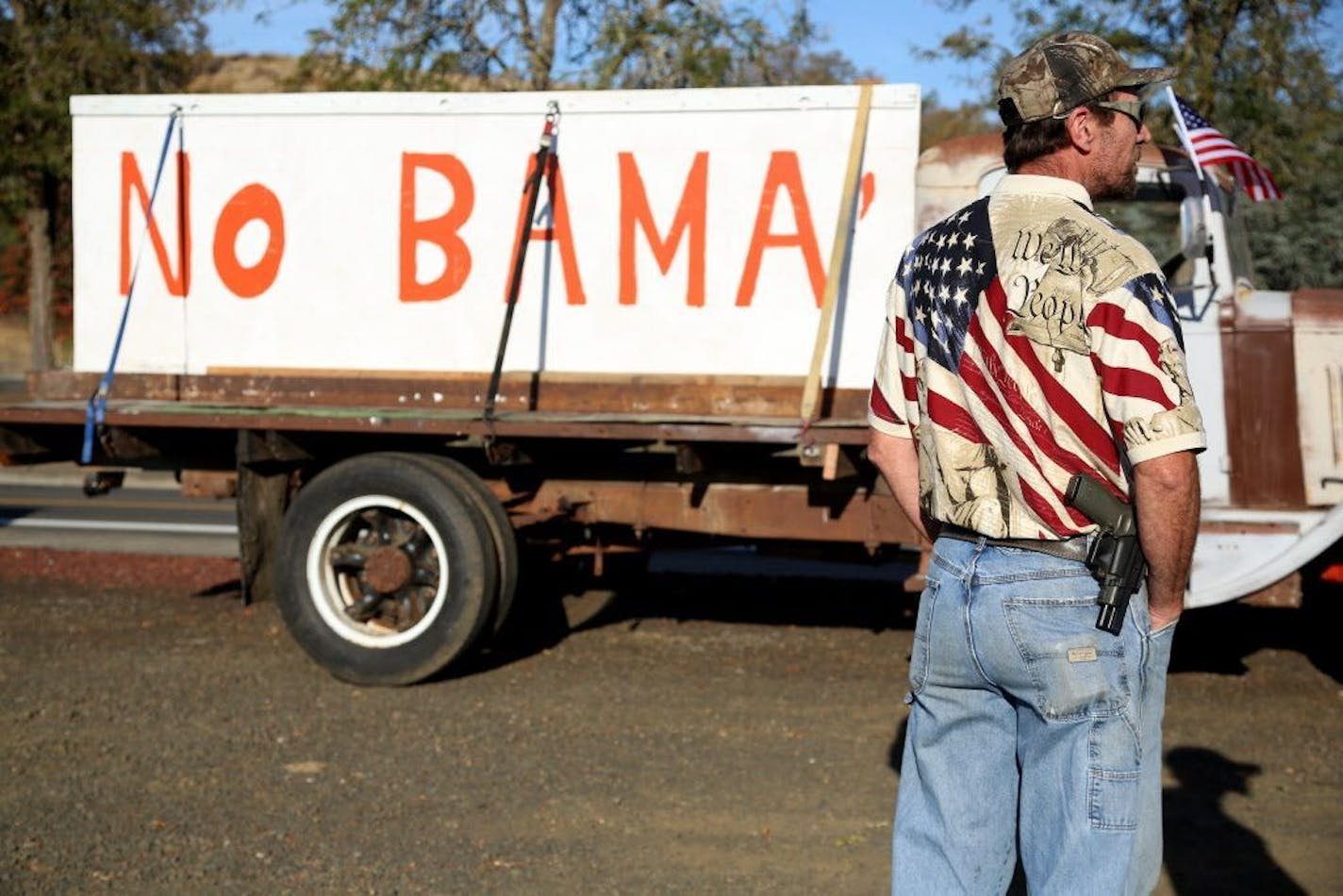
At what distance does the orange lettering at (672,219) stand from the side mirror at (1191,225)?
2.13m

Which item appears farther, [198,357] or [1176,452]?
[198,357]

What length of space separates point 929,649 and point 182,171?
19.7 ft

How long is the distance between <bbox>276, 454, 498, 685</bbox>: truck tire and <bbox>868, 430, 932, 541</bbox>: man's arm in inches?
160

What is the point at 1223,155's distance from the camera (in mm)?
7066

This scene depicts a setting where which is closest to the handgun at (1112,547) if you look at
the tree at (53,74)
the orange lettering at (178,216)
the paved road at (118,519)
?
the orange lettering at (178,216)

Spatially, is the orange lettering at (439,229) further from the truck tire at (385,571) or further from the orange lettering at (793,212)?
the orange lettering at (793,212)

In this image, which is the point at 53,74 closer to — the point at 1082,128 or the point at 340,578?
the point at 340,578

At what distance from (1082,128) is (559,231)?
4.80 m

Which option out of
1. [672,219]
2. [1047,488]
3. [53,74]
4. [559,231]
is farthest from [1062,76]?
[53,74]

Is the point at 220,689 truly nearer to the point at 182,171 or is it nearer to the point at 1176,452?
the point at 182,171

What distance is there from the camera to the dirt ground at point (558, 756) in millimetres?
4848

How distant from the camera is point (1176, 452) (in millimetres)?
2660

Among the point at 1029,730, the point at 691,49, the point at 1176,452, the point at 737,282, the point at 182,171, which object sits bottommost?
the point at 1029,730

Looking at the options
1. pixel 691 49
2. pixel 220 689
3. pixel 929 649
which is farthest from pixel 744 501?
pixel 691 49
